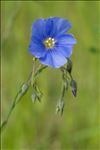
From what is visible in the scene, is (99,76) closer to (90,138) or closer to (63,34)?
(90,138)

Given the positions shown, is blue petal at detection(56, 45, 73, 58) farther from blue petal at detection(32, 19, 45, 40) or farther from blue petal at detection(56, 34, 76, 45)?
blue petal at detection(32, 19, 45, 40)

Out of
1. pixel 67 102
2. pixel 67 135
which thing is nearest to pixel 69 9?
pixel 67 102

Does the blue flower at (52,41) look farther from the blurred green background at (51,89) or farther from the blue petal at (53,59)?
the blurred green background at (51,89)

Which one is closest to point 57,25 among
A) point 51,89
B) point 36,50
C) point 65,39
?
point 65,39

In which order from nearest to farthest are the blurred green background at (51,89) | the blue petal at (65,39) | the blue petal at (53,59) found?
the blue petal at (53,59) → the blue petal at (65,39) → the blurred green background at (51,89)

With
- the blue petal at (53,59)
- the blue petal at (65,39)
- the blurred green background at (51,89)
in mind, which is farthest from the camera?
the blurred green background at (51,89)

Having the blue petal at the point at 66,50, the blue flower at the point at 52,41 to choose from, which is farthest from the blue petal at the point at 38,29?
the blue petal at the point at 66,50

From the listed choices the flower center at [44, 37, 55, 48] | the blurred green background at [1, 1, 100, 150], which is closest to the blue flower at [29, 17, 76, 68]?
the flower center at [44, 37, 55, 48]

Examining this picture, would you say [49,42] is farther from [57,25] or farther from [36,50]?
[36,50]
